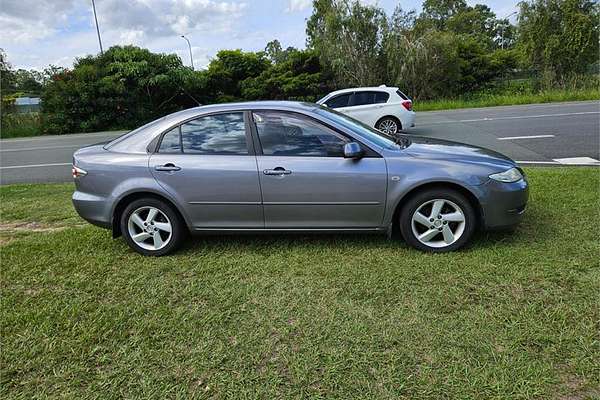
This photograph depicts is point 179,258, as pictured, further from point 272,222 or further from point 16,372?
point 16,372

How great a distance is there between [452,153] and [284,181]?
155 cm

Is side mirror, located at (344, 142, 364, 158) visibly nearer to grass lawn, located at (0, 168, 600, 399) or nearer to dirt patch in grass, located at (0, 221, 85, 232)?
grass lawn, located at (0, 168, 600, 399)

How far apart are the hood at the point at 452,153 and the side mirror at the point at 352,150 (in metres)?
0.48

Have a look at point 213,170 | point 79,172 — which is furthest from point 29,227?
point 213,170

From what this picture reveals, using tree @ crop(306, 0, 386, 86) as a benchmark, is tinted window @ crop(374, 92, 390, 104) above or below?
below

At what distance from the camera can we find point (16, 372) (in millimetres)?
2520

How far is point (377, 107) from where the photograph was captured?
11.2 m

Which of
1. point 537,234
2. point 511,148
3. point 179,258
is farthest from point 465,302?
point 511,148

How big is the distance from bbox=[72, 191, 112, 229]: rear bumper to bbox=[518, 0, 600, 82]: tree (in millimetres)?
23982

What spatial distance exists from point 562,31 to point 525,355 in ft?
79.7

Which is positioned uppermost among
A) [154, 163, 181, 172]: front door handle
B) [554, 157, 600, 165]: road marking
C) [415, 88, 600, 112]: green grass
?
[415, 88, 600, 112]: green grass

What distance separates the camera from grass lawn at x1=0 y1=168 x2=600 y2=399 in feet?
7.57

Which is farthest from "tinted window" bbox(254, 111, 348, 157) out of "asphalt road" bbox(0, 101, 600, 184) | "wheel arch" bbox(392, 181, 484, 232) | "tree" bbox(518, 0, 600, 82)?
"tree" bbox(518, 0, 600, 82)

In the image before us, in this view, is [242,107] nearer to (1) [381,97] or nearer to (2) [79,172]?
(2) [79,172]
